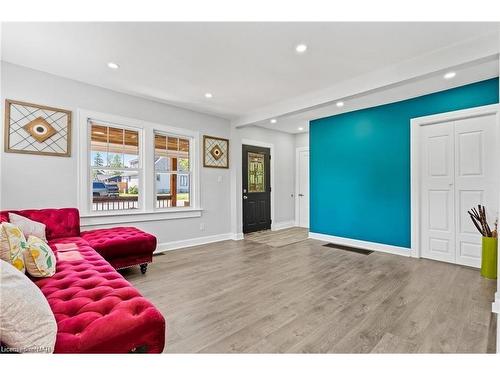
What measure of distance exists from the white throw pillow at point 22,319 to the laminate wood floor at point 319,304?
2.71ft

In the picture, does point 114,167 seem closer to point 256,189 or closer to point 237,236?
point 237,236

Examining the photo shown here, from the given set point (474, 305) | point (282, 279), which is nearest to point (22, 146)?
point (282, 279)

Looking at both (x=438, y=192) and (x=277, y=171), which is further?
(x=277, y=171)

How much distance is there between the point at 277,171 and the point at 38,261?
5.24 metres

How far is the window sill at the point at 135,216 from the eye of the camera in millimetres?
3495

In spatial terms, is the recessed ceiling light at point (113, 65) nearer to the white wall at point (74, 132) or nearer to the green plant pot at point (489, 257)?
the white wall at point (74, 132)

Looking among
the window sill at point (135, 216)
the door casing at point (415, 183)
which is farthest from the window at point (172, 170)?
the door casing at point (415, 183)

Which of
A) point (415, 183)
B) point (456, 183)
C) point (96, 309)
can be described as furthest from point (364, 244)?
point (96, 309)

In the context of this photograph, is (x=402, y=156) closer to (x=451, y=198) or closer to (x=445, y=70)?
(x=451, y=198)

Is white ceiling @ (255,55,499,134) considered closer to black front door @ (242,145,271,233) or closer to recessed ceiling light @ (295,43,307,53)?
black front door @ (242,145,271,233)

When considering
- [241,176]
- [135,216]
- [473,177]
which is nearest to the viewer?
[473,177]

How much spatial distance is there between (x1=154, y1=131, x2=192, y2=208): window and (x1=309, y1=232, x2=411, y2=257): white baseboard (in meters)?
2.75

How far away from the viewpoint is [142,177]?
4012mm

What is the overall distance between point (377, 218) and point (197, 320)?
347 centimetres
